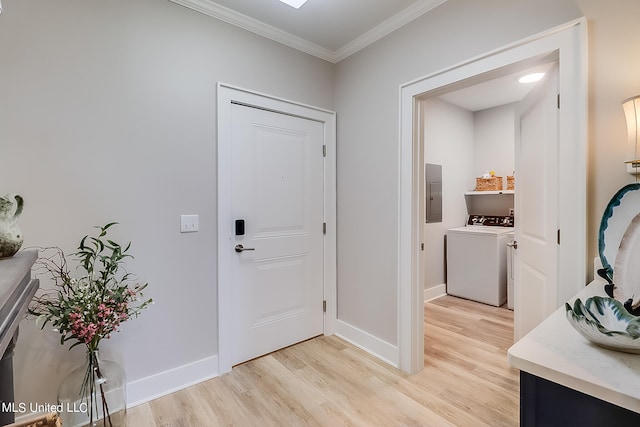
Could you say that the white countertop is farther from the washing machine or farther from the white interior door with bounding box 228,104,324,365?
the washing machine

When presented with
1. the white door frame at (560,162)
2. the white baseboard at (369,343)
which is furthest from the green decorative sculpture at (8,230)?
the white baseboard at (369,343)

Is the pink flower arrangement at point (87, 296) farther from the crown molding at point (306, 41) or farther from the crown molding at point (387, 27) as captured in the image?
the crown molding at point (387, 27)

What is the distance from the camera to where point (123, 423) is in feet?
5.33

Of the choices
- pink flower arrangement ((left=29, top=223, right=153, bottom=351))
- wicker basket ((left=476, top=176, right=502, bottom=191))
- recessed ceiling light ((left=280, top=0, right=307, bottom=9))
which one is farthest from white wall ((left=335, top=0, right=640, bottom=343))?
wicker basket ((left=476, top=176, right=502, bottom=191))

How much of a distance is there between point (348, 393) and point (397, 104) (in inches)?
80.1

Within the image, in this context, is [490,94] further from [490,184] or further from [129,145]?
[129,145]

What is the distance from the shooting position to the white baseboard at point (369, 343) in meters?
2.29

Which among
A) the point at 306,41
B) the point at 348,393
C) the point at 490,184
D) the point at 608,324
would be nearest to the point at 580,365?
the point at 608,324

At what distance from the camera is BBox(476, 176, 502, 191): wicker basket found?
12.9 ft

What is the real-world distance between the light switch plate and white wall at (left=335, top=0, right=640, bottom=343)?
1.26 m

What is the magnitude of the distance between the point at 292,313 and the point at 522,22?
8.16 ft

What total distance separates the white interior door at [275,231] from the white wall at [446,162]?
68.9 inches

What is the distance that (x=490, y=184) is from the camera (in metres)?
3.99

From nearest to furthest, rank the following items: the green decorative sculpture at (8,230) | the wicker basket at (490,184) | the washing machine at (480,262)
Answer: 1. the green decorative sculpture at (8,230)
2. the washing machine at (480,262)
3. the wicker basket at (490,184)
